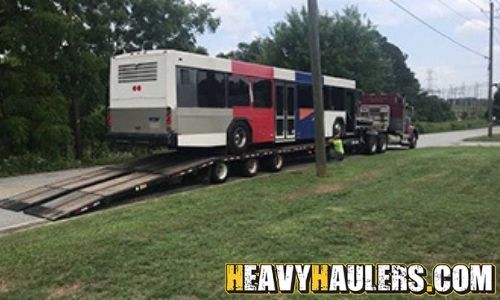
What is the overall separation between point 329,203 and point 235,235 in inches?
121

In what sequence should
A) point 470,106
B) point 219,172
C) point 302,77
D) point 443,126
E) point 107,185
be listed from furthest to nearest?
point 470,106 < point 443,126 < point 302,77 < point 219,172 < point 107,185

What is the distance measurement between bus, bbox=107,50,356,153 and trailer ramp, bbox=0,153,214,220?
66 centimetres

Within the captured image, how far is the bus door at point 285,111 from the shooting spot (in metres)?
18.5

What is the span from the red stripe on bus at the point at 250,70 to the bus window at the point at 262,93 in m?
0.21

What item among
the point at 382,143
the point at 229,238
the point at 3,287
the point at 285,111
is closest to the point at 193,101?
the point at 285,111

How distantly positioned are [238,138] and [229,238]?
8.73 m

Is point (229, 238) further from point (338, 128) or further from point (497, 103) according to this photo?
point (497, 103)

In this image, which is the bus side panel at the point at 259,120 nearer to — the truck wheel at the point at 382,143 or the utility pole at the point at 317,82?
the utility pole at the point at 317,82

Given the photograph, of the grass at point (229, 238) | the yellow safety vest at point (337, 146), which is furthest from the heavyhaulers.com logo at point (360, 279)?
the yellow safety vest at point (337, 146)

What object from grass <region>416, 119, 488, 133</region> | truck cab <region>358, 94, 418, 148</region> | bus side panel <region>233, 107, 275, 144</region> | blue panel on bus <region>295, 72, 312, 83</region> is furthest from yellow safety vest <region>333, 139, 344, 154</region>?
grass <region>416, 119, 488, 133</region>

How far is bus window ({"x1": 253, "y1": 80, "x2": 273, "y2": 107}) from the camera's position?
17.4 m

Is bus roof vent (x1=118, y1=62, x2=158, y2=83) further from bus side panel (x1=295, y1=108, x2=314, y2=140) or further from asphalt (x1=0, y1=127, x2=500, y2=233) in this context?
bus side panel (x1=295, y1=108, x2=314, y2=140)

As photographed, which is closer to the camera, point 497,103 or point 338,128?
point 338,128

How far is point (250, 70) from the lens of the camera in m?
17.2
